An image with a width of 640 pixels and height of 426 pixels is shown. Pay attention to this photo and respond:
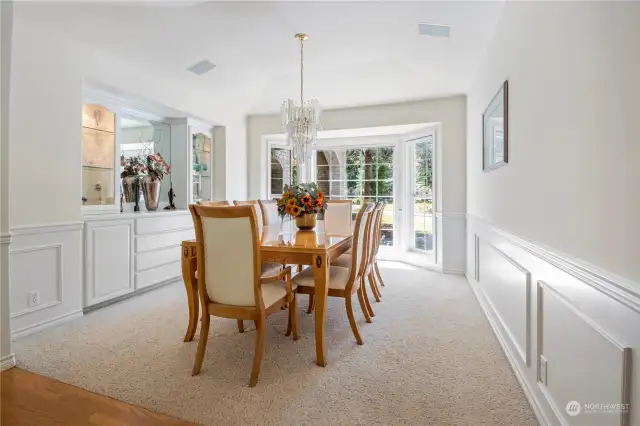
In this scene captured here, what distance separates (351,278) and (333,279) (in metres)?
0.21

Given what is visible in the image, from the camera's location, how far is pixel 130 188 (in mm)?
4227

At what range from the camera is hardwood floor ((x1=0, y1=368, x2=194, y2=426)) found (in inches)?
68.4

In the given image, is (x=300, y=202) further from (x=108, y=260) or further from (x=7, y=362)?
(x=7, y=362)

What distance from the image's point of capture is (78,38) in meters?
3.16

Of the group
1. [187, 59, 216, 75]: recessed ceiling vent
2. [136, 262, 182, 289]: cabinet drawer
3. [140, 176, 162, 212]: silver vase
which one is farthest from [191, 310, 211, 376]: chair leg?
[187, 59, 216, 75]: recessed ceiling vent

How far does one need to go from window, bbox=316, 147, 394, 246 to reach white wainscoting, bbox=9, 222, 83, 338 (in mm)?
4098

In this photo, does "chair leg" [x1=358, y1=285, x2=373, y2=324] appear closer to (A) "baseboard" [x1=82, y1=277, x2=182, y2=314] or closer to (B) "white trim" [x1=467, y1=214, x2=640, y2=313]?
(B) "white trim" [x1=467, y1=214, x2=640, y2=313]

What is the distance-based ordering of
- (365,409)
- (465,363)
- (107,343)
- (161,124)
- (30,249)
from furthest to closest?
(161,124) < (30,249) < (107,343) < (465,363) < (365,409)

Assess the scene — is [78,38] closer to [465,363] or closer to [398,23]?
[398,23]

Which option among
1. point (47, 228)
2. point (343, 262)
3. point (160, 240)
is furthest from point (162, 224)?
point (343, 262)

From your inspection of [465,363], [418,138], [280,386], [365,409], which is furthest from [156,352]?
[418,138]

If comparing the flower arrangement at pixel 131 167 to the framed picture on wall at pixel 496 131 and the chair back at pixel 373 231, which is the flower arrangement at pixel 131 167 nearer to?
the chair back at pixel 373 231

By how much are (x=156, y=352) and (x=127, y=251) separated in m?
1.71

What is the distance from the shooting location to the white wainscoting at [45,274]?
2730mm
